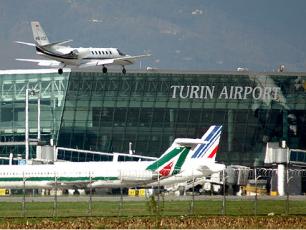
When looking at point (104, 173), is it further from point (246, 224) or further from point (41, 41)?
point (246, 224)

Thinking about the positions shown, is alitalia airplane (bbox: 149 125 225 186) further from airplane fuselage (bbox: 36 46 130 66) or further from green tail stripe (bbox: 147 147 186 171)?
airplane fuselage (bbox: 36 46 130 66)

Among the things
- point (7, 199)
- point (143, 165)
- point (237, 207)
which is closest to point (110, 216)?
point (237, 207)

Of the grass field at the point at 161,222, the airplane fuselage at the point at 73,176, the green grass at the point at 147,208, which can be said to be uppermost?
the airplane fuselage at the point at 73,176

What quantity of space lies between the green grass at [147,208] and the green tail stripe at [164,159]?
68.0ft

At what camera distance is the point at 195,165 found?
15312 centimetres

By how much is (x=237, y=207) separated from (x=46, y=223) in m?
22.5

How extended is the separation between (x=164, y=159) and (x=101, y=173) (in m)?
6.33

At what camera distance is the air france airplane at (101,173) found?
491 feet

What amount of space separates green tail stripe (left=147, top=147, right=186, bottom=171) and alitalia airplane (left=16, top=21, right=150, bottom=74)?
17.3 metres

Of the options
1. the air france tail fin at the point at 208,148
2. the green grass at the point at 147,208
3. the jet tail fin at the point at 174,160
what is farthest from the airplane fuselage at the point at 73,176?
the green grass at the point at 147,208

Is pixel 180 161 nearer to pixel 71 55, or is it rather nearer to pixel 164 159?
pixel 164 159

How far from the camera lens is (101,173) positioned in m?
151

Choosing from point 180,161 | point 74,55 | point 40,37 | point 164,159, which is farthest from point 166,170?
point 40,37

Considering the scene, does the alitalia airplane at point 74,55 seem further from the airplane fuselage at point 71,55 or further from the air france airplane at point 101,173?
the air france airplane at point 101,173
